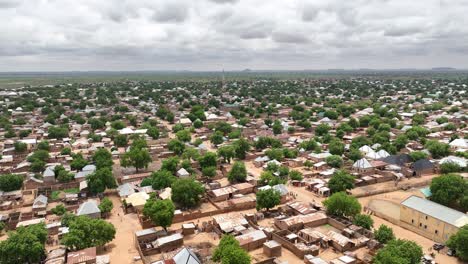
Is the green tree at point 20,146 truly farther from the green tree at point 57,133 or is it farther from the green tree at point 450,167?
→ the green tree at point 450,167

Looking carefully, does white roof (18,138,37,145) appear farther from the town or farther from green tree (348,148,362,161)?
green tree (348,148,362,161)

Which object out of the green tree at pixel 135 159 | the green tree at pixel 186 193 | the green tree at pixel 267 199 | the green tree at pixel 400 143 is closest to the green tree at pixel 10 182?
the green tree at pixel 135 159

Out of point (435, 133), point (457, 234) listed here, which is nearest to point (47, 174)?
point (457, 234)

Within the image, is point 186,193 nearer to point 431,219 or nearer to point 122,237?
point 122,237

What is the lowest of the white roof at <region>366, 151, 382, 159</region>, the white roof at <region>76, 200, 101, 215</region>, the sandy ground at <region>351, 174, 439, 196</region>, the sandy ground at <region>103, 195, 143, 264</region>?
the sandy ground at <region>103, 195, 143, 264</region>

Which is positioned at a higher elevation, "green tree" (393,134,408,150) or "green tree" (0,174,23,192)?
"green tree" (393,134,408,150)

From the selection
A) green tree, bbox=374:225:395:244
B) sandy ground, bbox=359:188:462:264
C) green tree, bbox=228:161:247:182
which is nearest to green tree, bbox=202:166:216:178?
green tree, bbox=228:161:247:182
